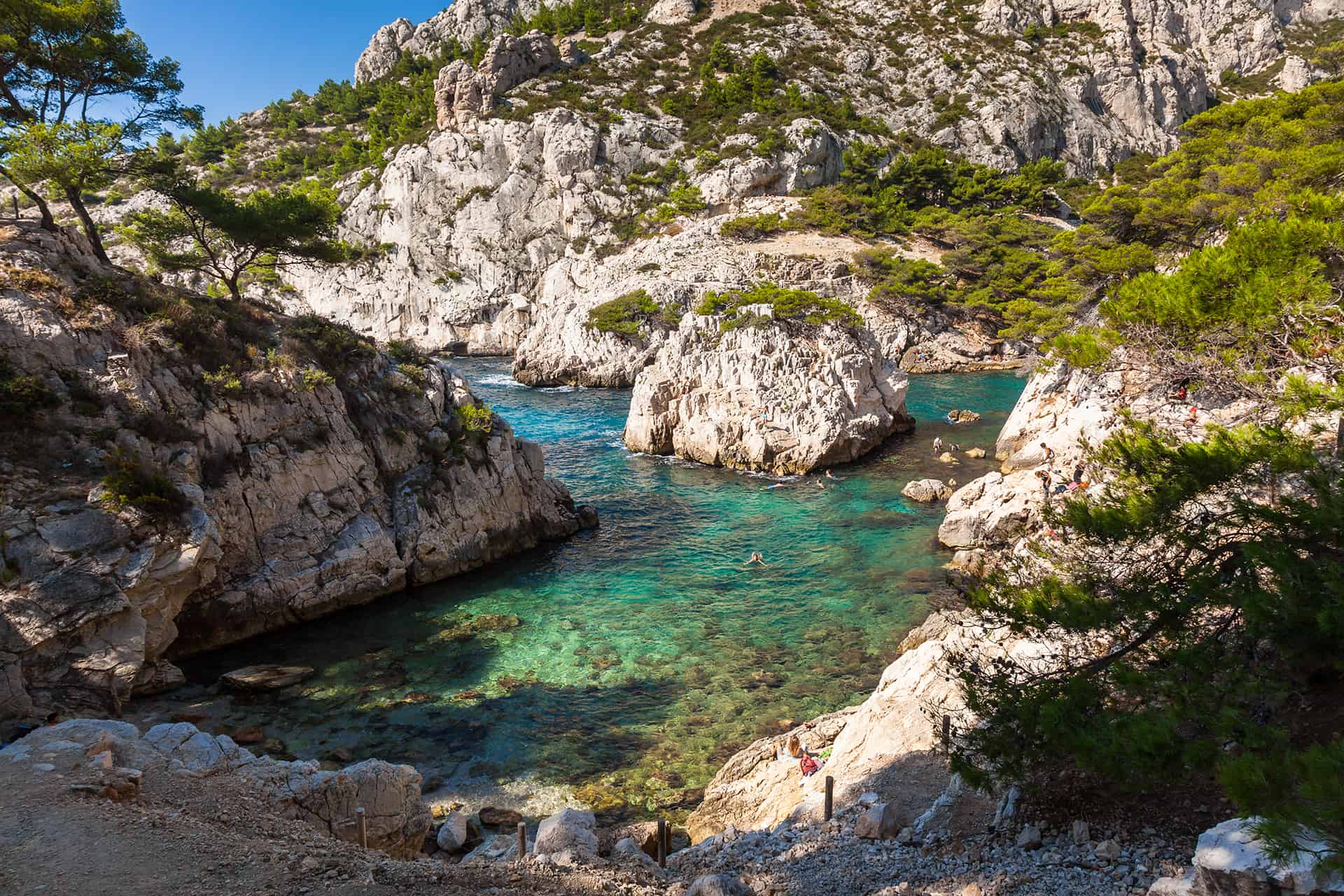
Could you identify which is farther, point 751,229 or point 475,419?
point 751,229

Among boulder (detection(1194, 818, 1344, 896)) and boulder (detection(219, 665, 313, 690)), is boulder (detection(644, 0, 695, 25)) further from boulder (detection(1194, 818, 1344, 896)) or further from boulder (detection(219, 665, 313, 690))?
boulder (detection(1194, 818, 1344, 896))

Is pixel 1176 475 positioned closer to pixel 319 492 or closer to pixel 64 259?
pixel 319 492

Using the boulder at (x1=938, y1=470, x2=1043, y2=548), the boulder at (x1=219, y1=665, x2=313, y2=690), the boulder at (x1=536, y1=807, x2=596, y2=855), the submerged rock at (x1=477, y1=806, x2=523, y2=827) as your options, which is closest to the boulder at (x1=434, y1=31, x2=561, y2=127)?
the boulder at (x1=938, y1=470, x2=1043, y2=548)

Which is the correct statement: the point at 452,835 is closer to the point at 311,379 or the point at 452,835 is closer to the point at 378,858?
the point at 378,858

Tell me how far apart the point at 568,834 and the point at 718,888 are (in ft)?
10.2

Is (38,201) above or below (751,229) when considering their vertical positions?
below

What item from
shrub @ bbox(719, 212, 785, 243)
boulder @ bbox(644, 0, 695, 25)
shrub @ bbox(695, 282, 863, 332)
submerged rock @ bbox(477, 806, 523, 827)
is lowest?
submerged rock @ bbox(477, 806, 523, 827)

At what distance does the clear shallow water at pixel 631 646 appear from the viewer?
1346 cm

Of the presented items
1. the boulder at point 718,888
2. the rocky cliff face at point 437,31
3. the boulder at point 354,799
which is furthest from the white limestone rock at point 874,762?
the rocky cliff face at point 437,31

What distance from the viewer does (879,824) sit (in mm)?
8484

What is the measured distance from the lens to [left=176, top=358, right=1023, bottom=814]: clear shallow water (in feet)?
44.2

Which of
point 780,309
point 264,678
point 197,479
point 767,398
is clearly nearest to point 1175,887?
point 264,678

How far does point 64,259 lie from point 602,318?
39.7 m

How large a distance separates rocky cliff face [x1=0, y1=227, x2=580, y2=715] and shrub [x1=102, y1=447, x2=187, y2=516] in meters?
0.04
